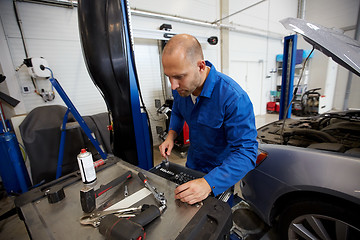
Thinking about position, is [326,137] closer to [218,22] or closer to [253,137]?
[253,137]

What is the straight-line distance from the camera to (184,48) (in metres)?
0.79

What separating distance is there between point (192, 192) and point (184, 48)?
0.67 m

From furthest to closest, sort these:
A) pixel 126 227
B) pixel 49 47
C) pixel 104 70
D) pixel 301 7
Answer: pixel 301 7
pixel 49 47
pixel 104 70
pixel 126 227

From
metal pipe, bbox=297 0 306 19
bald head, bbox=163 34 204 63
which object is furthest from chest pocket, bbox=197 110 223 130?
metal pipe, bbox=297 0 306 19

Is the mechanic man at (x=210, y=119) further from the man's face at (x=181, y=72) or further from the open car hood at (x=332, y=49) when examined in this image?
the open car hood at (x=332, y=49)

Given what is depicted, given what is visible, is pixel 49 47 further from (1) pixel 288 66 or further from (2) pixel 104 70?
(1) pixel 288 66

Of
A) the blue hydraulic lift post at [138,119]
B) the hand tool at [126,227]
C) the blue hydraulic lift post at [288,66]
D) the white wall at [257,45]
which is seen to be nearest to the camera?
the hand tool at [126,227]

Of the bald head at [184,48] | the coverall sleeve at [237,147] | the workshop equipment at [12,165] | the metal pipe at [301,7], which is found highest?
the metal pipe at [301,7]

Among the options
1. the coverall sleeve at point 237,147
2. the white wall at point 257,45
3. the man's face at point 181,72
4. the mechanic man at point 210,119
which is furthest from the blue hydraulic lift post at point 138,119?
the white wall at point 257,45

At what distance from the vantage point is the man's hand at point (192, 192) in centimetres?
64

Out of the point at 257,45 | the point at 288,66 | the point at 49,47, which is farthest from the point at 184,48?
the point at 257,45

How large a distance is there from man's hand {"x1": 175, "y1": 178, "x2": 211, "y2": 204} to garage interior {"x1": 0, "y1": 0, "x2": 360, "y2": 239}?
0.39 metres

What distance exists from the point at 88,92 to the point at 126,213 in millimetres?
2929

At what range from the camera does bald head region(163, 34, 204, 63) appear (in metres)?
0.78
